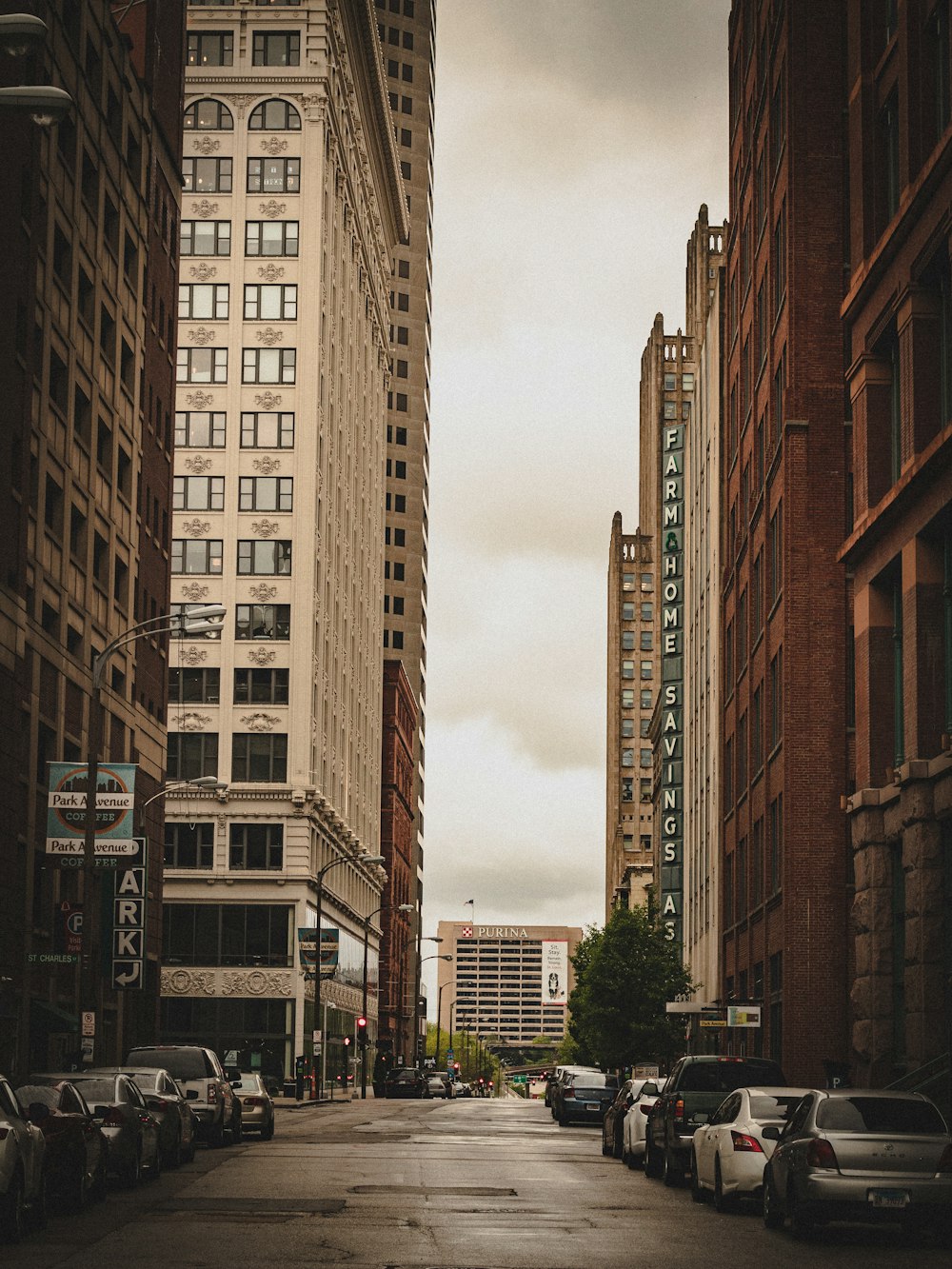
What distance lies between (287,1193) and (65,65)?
34478mm

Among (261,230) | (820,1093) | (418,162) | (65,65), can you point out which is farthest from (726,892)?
(418,162)

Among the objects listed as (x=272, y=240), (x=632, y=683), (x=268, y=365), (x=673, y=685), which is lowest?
(x=673, y=685)

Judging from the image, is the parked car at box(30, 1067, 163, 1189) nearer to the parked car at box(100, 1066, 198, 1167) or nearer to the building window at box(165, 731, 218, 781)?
the parked car at box(100, 1066, 198, 1167)

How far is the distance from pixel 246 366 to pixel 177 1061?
56126 millimetres

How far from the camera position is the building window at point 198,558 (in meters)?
86.1

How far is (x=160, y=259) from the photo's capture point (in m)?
64.0

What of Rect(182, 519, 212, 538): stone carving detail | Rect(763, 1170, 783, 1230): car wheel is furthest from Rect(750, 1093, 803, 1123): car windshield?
Rect(182, 519, 212, 538): stone carving detail

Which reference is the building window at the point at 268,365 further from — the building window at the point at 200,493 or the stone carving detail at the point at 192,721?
the stone carving detail at the point at 192,721

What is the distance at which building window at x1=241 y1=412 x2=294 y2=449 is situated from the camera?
285 ft

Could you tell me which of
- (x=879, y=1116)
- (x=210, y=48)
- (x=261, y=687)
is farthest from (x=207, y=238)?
→ (x=879, y=1116)

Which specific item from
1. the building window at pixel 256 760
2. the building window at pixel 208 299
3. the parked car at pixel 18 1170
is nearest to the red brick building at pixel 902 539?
A: the parked car at pixel 18 1170

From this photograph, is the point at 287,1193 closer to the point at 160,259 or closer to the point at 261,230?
the point at 160,259

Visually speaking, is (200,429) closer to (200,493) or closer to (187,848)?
(200,493)

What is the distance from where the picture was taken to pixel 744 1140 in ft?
70.5
